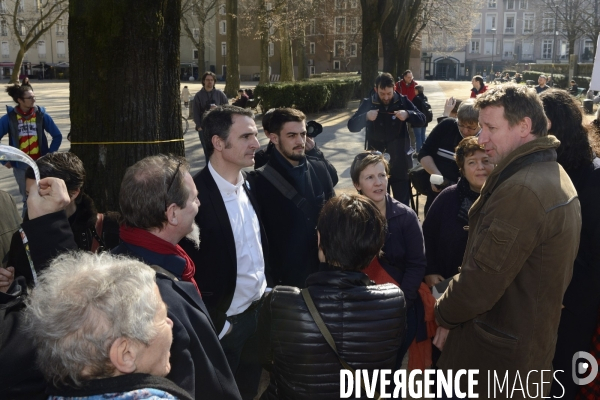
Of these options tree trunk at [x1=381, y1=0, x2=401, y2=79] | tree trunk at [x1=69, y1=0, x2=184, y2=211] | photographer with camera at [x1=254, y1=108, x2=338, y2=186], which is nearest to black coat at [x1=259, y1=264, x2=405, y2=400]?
photographer with camera at [x1=254, y1=108, x2=338, y2=186]

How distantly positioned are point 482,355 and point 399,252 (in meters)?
0.93

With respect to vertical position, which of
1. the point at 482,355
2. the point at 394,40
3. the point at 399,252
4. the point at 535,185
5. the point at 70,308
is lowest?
the point at 482,355

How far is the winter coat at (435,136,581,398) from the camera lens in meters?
2.47

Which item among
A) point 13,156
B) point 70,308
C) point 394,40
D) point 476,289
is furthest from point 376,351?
point 394,40

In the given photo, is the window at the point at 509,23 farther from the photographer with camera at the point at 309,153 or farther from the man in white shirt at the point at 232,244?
the man in white shirt at the point at 232,244

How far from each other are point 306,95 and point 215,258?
20.7m

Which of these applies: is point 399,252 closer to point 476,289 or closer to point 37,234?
point 476,289

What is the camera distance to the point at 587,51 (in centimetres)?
7581

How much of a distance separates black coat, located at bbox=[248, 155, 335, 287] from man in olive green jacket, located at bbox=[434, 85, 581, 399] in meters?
1.09

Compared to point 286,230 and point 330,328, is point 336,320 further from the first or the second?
point 286,230

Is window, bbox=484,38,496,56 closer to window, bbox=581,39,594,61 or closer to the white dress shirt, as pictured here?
window, bbox=581,39,594,61

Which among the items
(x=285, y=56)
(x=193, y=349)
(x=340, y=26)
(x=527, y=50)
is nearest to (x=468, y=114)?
(x=193, y=349)

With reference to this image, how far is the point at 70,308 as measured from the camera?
161 centimetres

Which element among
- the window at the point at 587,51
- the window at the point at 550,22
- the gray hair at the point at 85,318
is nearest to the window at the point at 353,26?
the window at the point at 550,22
